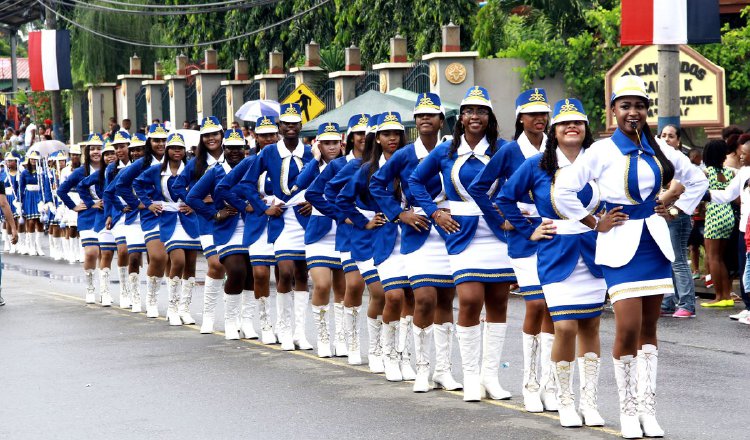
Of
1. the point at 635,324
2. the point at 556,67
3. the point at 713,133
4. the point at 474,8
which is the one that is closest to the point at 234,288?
the point at 635,324

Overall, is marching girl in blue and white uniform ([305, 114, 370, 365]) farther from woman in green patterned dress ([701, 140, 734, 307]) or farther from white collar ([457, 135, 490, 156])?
woman in green patterned dress ([701, 140, 734, 307])

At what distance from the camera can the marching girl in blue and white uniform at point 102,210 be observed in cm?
1748

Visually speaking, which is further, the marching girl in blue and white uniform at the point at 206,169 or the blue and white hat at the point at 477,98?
the marching girl in blue and white uniform at the point at 206,169

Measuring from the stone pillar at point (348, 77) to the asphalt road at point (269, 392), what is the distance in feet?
53.9

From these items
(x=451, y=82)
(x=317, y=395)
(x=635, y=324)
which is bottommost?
(x=317, y=395)

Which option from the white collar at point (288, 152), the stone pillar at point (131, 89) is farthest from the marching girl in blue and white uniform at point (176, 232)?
the stone pillar at point (131, 89)

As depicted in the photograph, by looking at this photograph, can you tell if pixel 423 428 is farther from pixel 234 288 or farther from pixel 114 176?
pixel 114 176

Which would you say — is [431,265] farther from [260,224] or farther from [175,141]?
[175,141]

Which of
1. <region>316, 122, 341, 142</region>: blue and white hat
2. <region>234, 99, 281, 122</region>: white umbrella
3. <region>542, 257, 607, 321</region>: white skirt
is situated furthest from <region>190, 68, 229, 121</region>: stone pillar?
<region>542, 257, 607, 321</region>: white skirt

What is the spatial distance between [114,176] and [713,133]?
8806 mm

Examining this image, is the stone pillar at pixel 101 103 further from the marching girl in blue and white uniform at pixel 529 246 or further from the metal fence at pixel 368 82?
the marching girl in blue and white uniform at pixel 529 246

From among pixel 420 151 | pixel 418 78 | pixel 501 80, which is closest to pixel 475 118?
pixel 420 151

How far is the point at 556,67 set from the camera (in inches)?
1029

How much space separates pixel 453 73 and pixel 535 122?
1773 centimetres
